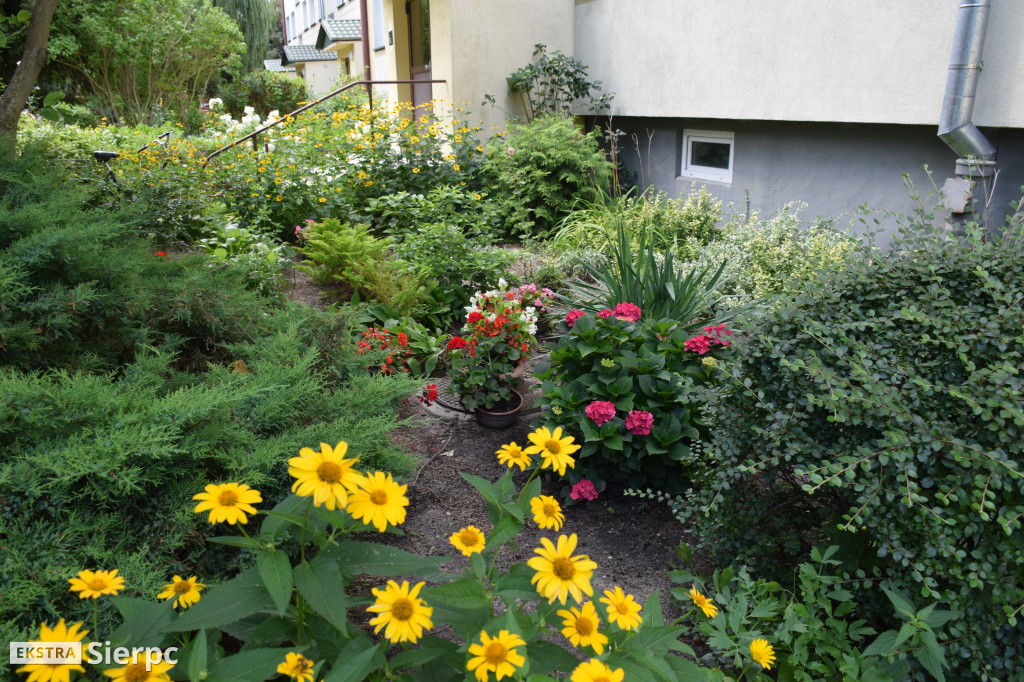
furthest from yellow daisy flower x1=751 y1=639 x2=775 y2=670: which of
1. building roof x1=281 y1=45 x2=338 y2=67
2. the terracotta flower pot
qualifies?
building roof x1=281 y1=45 x2=338 y2=67

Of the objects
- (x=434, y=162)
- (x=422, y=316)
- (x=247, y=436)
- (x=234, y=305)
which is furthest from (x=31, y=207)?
(x=434, y=162)

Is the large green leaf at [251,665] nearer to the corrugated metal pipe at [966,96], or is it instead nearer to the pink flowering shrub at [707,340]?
the pink flowering shrub at [707,340]

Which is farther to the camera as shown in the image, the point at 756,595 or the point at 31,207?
the point at 31,207

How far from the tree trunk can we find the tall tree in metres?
25.0

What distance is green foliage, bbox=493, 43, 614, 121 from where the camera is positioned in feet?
27.6

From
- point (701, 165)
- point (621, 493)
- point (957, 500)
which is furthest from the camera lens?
point (701, 165)

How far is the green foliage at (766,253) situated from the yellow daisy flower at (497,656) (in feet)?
10.8

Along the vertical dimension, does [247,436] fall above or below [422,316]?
above

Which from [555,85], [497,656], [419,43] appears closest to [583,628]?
[497,656]

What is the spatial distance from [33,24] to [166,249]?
7.82 ft

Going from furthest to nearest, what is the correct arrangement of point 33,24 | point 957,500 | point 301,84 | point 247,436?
1. point 301,84
2. point 33,24
3. point 247,436
4. point 957,500

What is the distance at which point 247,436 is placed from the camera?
74.9 inches

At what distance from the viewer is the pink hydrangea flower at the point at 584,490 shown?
2771mm

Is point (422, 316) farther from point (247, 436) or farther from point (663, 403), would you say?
point (247, 436)
